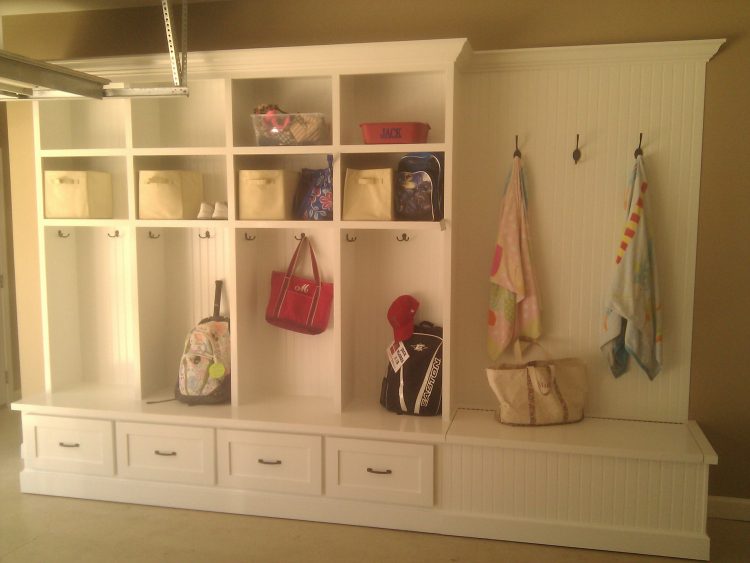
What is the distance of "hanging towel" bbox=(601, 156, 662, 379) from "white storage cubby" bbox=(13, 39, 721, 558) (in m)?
0.10

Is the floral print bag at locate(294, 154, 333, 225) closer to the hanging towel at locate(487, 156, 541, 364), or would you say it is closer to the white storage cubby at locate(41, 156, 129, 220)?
the hanging towel at locate(487, 156, 541, 364)

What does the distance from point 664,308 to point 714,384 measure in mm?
407

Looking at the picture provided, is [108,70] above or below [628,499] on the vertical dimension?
above

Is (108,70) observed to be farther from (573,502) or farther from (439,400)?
(573,502)

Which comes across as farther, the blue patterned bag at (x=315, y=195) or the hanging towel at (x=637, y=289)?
the blue patterned bag at (x=315, y=195)

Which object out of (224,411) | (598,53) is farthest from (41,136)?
(598,53)

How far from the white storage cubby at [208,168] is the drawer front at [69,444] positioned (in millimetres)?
1228

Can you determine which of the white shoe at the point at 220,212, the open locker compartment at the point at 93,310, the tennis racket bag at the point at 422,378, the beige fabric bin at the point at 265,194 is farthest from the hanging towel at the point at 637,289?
the open locker compartment at the point at 93,310

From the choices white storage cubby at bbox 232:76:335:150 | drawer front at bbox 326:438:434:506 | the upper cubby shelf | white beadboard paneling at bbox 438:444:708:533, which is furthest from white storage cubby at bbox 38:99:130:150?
white beadboard paneling at bbox 438:444:708:533

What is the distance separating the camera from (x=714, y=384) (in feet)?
10.1

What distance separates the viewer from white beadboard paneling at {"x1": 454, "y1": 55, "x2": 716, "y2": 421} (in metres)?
3.01

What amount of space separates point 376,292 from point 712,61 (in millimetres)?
1793

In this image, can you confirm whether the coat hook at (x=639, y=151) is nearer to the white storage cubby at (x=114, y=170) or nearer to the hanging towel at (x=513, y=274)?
the hanging towel at (x=513, y=274)

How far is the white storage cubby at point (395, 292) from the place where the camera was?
2.88 meters
